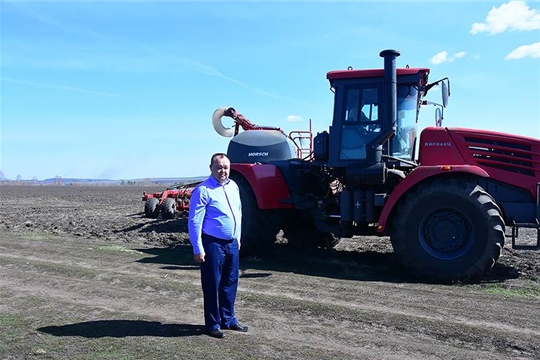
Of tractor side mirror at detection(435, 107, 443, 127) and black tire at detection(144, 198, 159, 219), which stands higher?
tractor side mirror at detection(435, 107, 443, 127)

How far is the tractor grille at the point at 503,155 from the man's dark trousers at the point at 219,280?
454 centimetres

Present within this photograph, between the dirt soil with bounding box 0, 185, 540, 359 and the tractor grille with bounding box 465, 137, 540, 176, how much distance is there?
1.65 meters

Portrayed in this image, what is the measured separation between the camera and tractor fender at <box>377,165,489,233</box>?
7.85 m

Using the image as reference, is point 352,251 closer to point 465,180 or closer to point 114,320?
point 465,180

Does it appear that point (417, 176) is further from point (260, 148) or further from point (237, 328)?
point (237, 328)

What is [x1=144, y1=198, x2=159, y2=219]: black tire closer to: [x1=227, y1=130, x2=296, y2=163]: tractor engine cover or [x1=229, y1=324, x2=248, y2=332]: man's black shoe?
[x1=227, y1=130, x2=296, y2=163]: tractor engine cover

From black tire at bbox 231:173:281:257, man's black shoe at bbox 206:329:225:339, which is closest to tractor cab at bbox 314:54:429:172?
black tire at bbox 231:173:281:257

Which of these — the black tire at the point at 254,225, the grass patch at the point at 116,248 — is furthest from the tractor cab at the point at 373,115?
the grass patch at the point at 116,248

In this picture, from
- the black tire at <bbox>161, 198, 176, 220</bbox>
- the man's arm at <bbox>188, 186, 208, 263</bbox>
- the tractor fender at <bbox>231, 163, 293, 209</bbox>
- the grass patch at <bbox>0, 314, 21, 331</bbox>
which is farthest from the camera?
the black tire at <bbox>161, 198, 176, 220</bbox>

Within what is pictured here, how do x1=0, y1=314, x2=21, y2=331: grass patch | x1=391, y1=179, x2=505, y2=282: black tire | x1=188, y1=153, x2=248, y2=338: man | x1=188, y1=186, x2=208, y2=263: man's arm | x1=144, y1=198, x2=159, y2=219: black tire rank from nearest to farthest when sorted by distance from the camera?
1. x1=188, y1=186, x2=208, y2=263: man's arm
2. x1=188, y1=153, x2=248, y2=338: man
3. x1=0, y1=314, x2=21, y2=331: grass patch
4. x1=391, y1=179, x2=505, y2=282: black tire
5. x1=144, y1=198, x2=159, y2=219: black tire

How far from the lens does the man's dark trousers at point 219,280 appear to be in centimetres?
534

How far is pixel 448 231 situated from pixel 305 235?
376 centimetres

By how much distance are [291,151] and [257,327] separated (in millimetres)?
5744

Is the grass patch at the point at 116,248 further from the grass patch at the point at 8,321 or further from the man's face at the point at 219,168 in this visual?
the man's face at the point at 219,168
